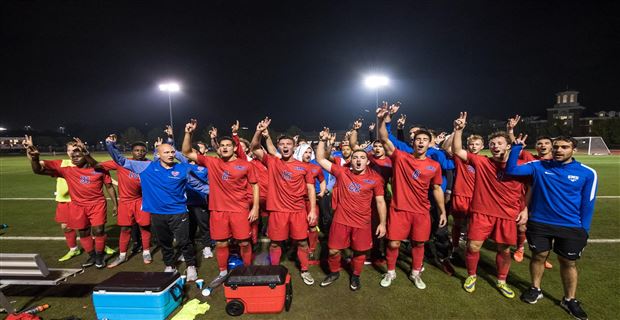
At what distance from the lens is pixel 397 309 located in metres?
3.91

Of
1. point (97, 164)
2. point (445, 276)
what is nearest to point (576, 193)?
point (445, 276)

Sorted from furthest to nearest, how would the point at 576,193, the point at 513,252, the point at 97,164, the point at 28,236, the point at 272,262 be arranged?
the point at 28,236, the point at 513,252, the point at 97,164, the point at 272,262, the point at 576,193

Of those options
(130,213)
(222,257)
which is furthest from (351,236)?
(130,213)

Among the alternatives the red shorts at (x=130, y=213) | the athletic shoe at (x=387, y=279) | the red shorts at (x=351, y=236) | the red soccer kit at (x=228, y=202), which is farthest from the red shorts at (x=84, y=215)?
the athletic shoe at (x=387, y=279)

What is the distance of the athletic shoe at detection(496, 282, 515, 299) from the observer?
4.19 m

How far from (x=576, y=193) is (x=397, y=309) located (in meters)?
2.81

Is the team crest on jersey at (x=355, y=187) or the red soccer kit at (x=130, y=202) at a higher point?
the team crest on jersey at (x=355, y=187)

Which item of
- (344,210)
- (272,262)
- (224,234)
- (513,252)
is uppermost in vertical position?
(344,210)

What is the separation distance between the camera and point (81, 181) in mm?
5246

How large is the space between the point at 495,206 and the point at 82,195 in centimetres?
702

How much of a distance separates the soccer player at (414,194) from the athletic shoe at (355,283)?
41 cm

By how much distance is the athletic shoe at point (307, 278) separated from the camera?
4.64 meters

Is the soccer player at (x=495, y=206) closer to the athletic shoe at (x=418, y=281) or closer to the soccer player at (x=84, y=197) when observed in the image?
the athletic shoe at (x=418, y=281)

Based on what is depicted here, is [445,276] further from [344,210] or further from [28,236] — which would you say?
[28,236]
